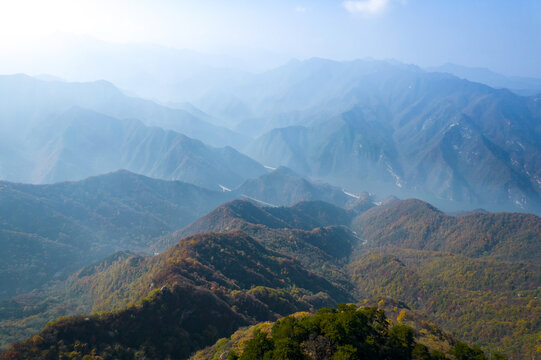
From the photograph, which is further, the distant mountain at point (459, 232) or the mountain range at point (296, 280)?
the distant mountain at point (459, 232)

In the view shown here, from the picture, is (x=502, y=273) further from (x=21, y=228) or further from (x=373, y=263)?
(x=21, y=228)

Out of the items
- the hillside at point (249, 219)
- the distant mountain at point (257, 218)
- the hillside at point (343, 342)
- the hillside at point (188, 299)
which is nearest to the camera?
the hillside at point (343, 342)

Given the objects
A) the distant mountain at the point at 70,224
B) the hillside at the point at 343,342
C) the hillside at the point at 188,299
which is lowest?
the distant mountain at the point at 70,224

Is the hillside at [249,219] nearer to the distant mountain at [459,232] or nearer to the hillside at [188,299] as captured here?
the distant mountain at [459,232]

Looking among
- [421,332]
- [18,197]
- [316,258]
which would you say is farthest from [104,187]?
[421,332]

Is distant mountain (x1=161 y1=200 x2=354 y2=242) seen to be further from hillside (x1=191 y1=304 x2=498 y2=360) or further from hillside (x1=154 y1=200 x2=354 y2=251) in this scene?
hillside (x1=191 y1=304 x2=498 y2=360)

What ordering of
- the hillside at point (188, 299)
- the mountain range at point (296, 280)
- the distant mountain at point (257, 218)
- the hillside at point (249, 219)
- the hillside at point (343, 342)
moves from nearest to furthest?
the hillside at point (343, 342) → the hillside at point (188, 299) → the mountain range at point (296, 280) → the hillside at point (249, 219) → the distant mountain at point (257, 218)

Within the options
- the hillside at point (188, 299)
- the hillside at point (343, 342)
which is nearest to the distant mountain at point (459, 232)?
the hillside at point (188, 299)

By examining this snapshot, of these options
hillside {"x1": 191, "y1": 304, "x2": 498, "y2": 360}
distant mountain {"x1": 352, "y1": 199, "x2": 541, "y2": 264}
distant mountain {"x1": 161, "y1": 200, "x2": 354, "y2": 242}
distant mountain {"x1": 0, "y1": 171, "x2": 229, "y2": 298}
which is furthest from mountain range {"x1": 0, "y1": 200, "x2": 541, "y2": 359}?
distant mountain {"x1": 0, "y1": 171, "x2": 229, "y2": 298}

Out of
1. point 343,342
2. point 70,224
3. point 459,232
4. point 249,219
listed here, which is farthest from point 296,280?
point 70,224

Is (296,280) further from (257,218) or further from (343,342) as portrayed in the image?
(257,218)
